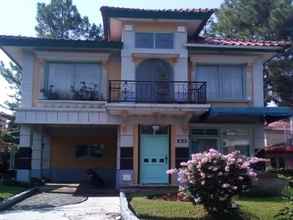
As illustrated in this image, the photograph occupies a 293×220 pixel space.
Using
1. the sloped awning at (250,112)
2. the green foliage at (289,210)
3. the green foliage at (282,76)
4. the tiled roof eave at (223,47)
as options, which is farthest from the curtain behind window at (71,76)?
the green foliage at (282,76)

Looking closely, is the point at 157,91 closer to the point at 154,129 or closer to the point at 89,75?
the point at 154,129

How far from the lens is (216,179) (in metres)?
12.2

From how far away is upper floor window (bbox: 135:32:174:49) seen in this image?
22078 mm

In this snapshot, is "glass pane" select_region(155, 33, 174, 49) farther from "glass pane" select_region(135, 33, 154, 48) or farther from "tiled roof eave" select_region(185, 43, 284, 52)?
"tiled roof eave" select_region(185, 43, 284, 52)

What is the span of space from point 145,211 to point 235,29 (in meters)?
22.8

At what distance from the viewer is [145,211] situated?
43.2 ft

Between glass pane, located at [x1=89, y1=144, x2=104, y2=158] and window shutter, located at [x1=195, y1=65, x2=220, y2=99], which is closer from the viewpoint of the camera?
window shutter, located at [x1=195, y1=65, x2=220, y2=99]

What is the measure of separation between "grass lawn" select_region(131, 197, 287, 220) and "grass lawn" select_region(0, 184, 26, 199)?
5215 mm

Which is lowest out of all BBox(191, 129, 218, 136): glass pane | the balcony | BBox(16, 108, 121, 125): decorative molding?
BBox(191, 129, 218, 136): glass pane

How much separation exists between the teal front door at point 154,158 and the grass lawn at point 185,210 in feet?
20.3

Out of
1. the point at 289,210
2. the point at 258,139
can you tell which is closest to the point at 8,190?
the point at 258,139

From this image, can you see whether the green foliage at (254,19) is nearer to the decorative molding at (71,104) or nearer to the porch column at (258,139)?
the porch column at (258,139)

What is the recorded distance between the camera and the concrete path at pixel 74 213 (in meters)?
13.4

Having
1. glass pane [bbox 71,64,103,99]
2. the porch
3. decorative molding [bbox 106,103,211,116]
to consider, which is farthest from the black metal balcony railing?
the porch
